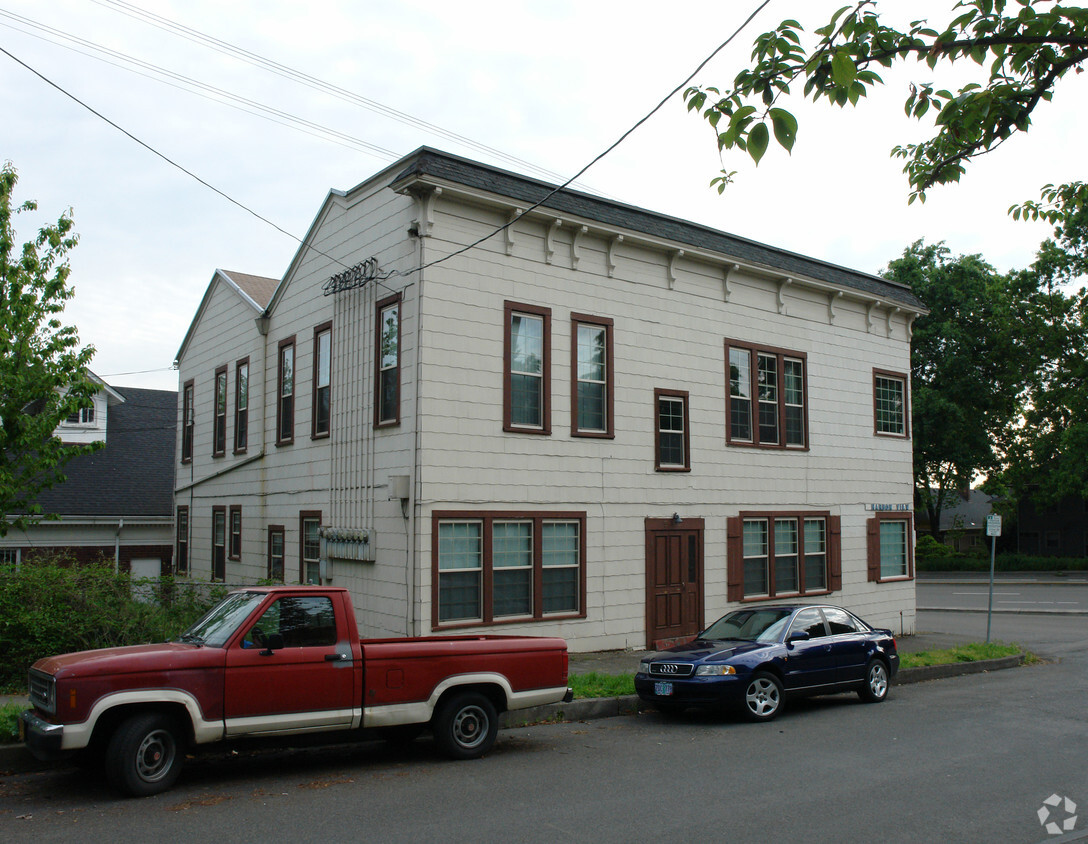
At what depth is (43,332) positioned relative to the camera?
1482 centimetres

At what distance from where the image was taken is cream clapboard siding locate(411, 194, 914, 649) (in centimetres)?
1444

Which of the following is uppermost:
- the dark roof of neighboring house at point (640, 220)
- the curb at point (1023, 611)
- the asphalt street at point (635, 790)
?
the dark roof of neighboring house at point (640, 220)

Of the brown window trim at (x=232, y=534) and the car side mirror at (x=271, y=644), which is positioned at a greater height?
the brown window trim at (x=232, y=534)

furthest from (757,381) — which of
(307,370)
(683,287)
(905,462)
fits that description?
(307,370)

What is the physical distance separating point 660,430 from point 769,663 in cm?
636

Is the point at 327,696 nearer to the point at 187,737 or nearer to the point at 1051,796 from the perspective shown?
the point at 187,737

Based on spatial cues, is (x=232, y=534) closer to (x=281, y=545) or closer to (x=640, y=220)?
(x=281, y=545)

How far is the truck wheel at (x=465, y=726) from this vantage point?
892 centimetres

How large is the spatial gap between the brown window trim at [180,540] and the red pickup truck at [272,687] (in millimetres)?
15679

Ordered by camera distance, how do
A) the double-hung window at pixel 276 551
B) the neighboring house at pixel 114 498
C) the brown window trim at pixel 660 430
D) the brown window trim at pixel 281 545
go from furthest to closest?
1. the neighboring house at pixel 114 498
2. the double-hung window at pixel 276 551
3. the brown window trim at pixel 281 545
4. the brown window trim at pixel 660 430

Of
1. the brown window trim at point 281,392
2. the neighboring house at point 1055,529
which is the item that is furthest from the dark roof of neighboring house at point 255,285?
the neighboring house at point 1055,529

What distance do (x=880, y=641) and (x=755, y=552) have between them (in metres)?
5.69

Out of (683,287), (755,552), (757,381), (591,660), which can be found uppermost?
(683,287)

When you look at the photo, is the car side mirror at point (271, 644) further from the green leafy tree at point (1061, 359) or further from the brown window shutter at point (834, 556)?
the green leafy tree at point (1061, 359)
